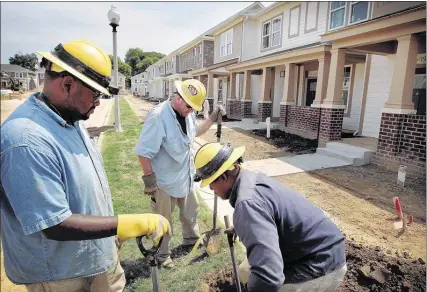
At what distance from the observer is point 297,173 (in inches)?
283

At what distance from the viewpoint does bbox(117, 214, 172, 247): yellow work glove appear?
1583 mm

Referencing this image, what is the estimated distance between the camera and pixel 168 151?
10.6ft

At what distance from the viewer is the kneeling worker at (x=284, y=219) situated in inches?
67.1

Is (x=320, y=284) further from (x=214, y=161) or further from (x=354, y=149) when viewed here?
(x=354, y=149)

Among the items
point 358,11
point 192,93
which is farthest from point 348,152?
point 192,93

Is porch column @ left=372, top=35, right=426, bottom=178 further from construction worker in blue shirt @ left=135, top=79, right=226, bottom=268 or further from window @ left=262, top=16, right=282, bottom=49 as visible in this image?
window @ left=262, top=16, right=282, bottom=49

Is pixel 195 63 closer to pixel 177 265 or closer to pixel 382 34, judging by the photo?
pixel 382 34

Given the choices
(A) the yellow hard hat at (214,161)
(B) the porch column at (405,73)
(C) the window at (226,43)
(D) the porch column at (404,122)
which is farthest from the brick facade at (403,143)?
(C) the window at (226,43)

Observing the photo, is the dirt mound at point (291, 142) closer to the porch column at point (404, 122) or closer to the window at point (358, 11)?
the porch column at point (404, 122)

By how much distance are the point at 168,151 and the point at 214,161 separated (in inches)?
56.8

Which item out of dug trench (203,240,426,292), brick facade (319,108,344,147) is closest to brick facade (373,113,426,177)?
brick facade (319,108,344,147)

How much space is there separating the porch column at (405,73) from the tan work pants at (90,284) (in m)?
7.62

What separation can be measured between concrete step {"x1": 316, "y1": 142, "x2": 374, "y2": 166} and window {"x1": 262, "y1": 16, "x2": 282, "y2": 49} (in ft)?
29.6

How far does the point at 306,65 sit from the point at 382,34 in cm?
703
